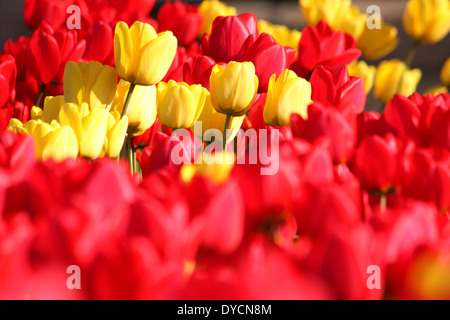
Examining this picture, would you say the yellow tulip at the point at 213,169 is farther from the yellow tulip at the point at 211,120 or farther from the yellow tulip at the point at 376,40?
the yellow tulip at the point at 376,40

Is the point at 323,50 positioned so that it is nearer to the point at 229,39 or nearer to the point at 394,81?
the point at 229,39

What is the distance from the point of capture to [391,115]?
538mm

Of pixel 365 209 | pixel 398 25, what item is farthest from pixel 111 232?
pixel 398 25

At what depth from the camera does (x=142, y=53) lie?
0.59 meters

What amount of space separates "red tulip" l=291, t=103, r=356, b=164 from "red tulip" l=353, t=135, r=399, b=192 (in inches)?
1.0

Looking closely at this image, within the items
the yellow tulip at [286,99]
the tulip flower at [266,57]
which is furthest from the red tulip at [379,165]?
the tulip flower at [266,57]

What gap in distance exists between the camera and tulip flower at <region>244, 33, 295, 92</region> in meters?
0.66

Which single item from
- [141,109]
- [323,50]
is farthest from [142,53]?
[323,50]

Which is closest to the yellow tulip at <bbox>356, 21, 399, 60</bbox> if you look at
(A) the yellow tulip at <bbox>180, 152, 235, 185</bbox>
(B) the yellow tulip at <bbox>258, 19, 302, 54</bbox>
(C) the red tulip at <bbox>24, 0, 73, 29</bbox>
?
(B) the yellow tulip at <bbox>258, 19, 302, 54</bbox>

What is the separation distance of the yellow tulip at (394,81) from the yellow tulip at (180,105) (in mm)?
719

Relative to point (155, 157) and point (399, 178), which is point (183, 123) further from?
point (399, 178)

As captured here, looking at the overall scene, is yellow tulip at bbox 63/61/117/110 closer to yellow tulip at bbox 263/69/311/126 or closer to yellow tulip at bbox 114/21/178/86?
yellow tulip at bbox 114/21/178/86

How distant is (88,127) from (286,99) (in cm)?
18

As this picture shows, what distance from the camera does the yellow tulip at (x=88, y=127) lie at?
507mm
